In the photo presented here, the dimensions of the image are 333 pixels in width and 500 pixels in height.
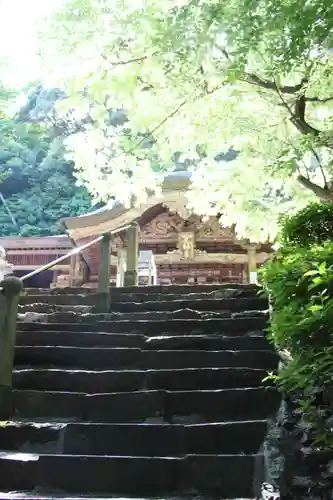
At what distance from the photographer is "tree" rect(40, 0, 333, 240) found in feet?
17.7

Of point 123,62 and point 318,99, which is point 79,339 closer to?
point 123,62

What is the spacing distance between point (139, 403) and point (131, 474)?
90cm

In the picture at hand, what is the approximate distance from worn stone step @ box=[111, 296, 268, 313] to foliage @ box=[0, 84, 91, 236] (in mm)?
17776

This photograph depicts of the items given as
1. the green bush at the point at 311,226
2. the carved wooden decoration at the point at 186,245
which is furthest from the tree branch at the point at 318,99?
the carved wooden decoration at the point at 186,245

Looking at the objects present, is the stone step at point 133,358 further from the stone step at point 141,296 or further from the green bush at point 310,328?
the stone step at point 141,296

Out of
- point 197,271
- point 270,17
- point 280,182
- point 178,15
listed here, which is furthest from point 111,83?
point 197,271

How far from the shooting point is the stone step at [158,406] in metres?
4.16

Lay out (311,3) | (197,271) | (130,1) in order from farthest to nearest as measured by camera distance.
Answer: (197,271), (130,1), (311,3)

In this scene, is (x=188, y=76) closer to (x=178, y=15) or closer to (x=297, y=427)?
(x=178, y=15)

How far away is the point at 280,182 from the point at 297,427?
6049mm

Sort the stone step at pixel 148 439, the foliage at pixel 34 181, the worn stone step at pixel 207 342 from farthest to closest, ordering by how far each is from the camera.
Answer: the foliage at pixel 34 181 → the worn stone step at pixel 207 342 → the stone step at pixel 148 439

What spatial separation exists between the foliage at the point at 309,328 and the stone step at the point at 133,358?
809 mm

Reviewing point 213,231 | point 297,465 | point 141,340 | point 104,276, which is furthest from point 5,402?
point 213,231

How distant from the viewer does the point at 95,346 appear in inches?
220
